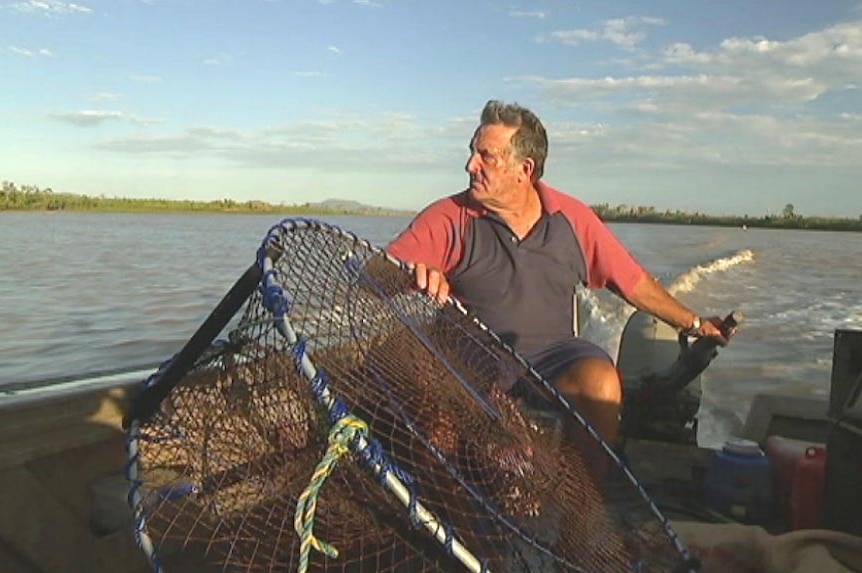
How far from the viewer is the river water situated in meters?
9.90

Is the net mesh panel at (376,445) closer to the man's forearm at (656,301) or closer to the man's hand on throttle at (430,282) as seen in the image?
the man's hand on throttle at (430,282)

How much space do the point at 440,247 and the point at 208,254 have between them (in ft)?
75.0

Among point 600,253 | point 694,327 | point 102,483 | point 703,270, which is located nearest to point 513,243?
point 600,253

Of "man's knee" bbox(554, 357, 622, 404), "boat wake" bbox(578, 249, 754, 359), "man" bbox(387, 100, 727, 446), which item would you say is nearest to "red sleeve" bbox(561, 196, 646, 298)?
"man" bbox(387, 100, 727, 446)

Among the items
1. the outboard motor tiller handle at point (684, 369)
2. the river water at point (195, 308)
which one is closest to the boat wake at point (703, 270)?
the river water at point (195, 308)

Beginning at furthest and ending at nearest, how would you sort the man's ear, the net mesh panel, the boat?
the man's ear → the boat → the net mesh panel

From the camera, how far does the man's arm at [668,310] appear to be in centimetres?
397

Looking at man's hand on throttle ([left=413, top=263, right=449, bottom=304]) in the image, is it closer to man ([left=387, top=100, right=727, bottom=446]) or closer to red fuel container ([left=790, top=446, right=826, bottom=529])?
man ([left=387, top=100, right=727, bottom=446])

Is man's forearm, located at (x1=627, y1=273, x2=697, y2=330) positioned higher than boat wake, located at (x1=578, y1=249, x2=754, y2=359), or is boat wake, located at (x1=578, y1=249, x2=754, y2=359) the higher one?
man's forearm, located at (x1=627, y1=273, x2=697, y2=330)

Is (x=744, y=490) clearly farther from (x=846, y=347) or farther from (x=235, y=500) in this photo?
(x=235, y=500)

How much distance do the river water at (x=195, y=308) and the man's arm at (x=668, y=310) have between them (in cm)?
152

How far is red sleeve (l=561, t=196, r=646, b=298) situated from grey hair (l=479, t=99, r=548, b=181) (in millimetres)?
280

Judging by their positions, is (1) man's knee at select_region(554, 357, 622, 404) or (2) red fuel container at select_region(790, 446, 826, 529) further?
(2) red fuel container at select_region(790, 446, 826, 529)

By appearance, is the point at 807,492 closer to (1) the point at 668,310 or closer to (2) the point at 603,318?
(1) the point at 668,310
